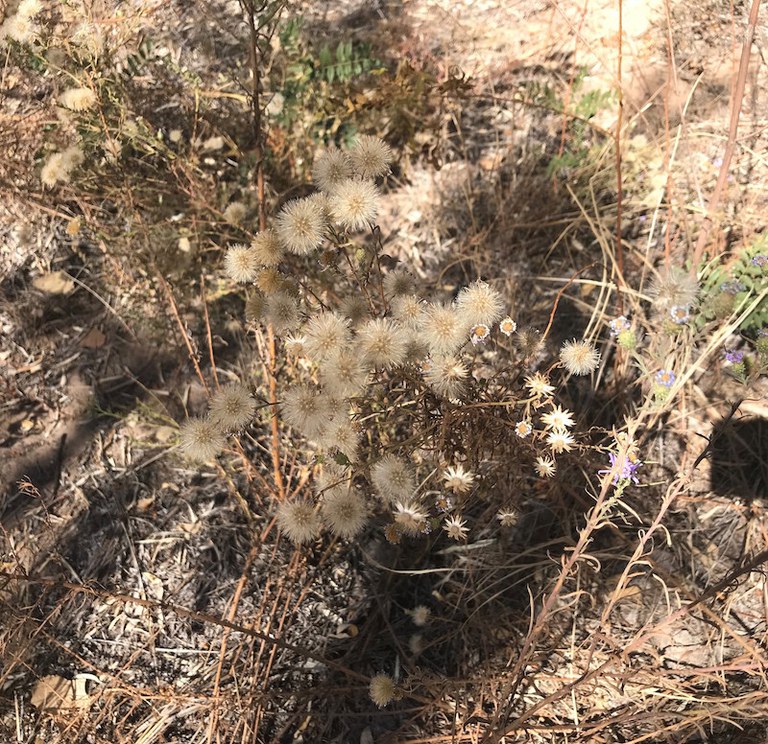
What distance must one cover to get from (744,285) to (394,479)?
53.6 inches

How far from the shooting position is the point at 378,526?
212cm

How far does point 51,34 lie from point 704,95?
8.31 feet

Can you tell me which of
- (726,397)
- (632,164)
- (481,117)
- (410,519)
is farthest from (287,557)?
(481,117)

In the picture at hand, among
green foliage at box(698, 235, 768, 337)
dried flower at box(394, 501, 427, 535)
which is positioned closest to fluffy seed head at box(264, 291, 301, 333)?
dried flower at box(394, 501, 427, 535)

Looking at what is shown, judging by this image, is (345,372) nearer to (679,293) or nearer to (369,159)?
(369,159)

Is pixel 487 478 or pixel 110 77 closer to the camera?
pixel 487 478

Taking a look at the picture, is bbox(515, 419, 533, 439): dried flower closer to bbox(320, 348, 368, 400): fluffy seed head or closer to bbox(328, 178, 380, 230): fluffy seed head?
bbox(320, 348, 368, 400): fluffy seed head

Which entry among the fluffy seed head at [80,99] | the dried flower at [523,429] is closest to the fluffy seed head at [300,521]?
the dried flower at [523,429]

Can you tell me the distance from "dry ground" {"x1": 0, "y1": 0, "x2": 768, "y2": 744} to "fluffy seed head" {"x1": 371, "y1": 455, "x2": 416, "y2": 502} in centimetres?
40

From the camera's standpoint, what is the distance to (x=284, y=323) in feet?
5.18

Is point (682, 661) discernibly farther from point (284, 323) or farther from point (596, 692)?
point (284, 323)

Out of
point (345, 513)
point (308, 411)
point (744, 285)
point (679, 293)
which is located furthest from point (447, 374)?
point (744, 285)

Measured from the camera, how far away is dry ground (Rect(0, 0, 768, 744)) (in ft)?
5.86

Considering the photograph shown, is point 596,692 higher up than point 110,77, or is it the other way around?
point 110,77
